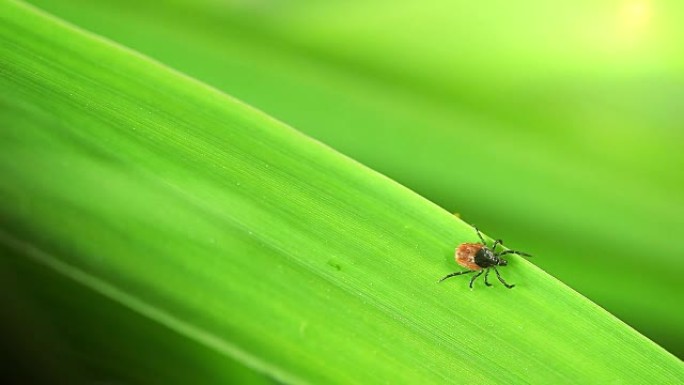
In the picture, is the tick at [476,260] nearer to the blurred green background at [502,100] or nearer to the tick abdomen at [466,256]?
the tick abdomen at [466,256]

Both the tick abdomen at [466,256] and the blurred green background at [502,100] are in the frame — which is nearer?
the tick abdomen at [466,256]

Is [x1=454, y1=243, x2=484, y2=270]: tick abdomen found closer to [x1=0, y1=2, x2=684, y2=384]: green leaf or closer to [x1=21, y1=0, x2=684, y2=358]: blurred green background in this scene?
[x1=0, y1=2, x2=684, y2=384]: green leaf

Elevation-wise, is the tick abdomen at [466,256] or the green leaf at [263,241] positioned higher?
the tick abdomen at [466,256]

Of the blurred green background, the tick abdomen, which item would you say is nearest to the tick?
the tick abdomen

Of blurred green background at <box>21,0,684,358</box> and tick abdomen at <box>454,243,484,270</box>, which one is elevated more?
blurred green background at <box>21,0,684,358</box>

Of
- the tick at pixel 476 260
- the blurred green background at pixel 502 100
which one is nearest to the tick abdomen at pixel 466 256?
the tick at pixel 476 260

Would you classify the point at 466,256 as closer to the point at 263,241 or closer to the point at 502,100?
the point at 263,241
